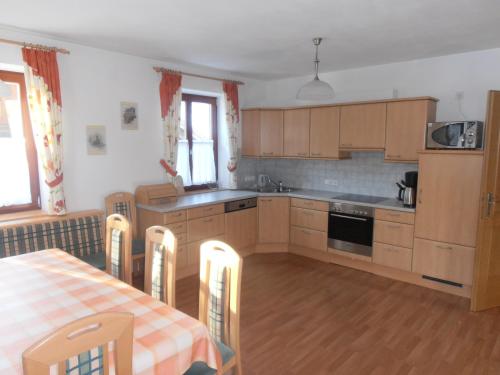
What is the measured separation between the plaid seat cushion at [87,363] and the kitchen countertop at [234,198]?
256 cm

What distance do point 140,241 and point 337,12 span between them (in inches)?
116

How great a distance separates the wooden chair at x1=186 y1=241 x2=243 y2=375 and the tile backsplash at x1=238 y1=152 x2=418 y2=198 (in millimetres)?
3144

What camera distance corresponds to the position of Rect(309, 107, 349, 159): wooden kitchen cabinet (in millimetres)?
4492

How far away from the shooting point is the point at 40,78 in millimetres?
3137

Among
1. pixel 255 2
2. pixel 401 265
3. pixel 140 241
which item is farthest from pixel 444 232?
pixel 140 241

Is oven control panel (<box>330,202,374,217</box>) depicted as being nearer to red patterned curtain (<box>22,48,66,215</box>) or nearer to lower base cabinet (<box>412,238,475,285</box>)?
lower base cabinet (<box>412,238,475,285</box>)

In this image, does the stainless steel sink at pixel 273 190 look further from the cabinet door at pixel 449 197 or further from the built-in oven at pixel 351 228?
the cabinet door at pixel 449 197

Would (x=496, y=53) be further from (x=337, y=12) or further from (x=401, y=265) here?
(x=401, y=265)

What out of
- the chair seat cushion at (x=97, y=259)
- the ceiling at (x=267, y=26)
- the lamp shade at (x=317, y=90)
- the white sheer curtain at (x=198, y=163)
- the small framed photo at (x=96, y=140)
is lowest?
the chair seat cushion at (x=97, y=259)

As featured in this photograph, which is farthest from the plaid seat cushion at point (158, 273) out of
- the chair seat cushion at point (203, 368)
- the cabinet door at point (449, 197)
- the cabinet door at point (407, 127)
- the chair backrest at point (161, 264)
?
the cabinet door at point (407, 127)

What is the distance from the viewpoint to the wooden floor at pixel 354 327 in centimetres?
242

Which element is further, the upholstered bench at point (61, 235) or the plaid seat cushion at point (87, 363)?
the upholstered bench at point (61, 235)

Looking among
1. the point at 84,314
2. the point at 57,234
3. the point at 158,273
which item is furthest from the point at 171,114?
the point at 84,314

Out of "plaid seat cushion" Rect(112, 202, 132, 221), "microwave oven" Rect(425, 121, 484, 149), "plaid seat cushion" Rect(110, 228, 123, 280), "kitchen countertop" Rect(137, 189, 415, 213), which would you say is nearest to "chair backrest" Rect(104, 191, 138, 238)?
→ "plaid seat cushion" Rect(112, 202, 132, 221)
